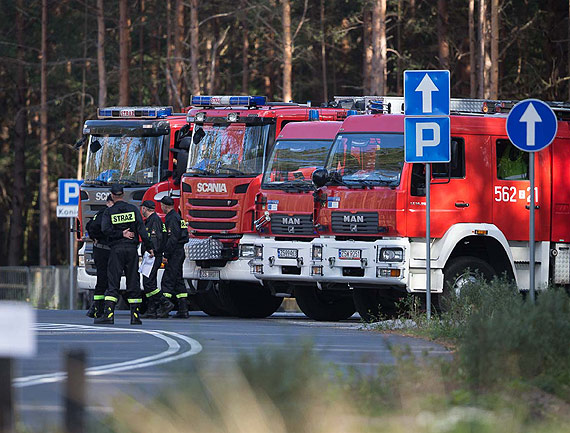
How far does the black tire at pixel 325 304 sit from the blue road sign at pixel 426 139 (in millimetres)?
4856

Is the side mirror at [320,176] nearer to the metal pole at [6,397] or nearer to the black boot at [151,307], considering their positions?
the black boot at [151,307]

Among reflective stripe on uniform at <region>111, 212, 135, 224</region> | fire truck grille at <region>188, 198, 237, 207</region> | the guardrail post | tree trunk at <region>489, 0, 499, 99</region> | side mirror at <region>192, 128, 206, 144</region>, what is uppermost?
tree trunk at <region>489, 0, 499, 99</region>

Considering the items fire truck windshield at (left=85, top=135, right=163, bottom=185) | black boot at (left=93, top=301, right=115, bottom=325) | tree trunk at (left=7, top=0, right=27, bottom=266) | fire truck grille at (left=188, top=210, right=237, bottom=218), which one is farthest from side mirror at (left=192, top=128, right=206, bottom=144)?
tree trunk at (left=7, top=0, right=27, bottom=266)

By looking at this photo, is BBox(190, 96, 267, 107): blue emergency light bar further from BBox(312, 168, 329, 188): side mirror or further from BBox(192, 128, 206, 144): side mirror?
BBox(312, 168, 329, 188): side mirror

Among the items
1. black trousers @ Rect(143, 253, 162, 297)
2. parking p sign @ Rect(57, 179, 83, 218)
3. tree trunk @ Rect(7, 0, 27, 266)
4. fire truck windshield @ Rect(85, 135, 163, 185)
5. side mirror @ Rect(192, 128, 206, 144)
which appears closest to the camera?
black trousers @ Rect(143, 253, 162, 297)

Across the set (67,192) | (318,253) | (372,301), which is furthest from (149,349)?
(67,192)

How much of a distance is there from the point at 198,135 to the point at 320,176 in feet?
12.5

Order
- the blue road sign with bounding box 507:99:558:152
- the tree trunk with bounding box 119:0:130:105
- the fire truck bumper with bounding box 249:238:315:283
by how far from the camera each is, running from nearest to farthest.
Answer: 1. the blue road sign with bounding box 507:99:558:152
2. the fire truck bumper with bounding box 249:238:315:283
3. the tree trunk with bounding box 119:0:130:105

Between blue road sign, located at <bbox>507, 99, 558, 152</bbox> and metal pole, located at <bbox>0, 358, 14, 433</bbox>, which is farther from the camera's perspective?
blue road sign, located at <bbox>507, 99, 558, 152</bbox>

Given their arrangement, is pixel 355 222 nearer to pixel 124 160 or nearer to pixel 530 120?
pixel 530 120

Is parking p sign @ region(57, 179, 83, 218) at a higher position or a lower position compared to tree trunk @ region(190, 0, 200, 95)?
lower

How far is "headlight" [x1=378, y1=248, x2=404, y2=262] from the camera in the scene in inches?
754

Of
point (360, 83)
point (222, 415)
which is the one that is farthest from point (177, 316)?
point (360, 83)

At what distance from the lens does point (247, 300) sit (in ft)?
76.3
